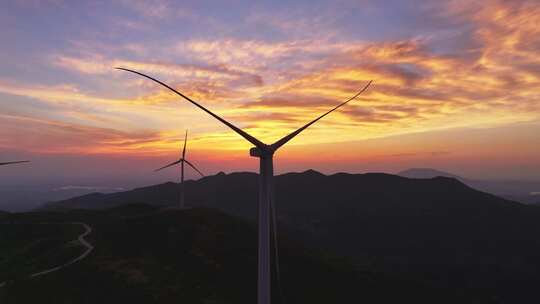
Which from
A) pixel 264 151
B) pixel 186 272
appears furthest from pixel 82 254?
pixel 264 151

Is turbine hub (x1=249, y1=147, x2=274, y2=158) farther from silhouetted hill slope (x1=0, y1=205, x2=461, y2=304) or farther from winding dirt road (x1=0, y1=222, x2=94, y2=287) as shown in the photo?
winding dirt road (x1=0, y1=222, x2=94, y2=287)

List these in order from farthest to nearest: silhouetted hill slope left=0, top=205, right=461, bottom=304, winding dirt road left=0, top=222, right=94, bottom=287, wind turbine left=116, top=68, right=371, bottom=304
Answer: winding dirt road left=0, top=222, right=94, bottom=287 < silhouetted hill slope left=0, top=205, right=461, bottom=304 < wind turbine left=116, top=68, right=371, bottom=304

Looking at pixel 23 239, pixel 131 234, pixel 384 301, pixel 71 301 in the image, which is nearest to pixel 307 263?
pixel 384 301

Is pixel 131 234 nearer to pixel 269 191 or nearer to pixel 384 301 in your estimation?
pixel 384 301

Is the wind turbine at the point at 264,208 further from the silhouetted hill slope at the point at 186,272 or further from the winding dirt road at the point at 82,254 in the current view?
the winding dirt road at the point at 82,254

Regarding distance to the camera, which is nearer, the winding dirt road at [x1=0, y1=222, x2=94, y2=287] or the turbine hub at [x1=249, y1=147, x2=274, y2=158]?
A: the turbine hub at [x1=249, y1=147, x2=274, y2=158]

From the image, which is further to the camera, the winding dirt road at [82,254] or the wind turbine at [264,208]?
the winding dirt road at [82,254]

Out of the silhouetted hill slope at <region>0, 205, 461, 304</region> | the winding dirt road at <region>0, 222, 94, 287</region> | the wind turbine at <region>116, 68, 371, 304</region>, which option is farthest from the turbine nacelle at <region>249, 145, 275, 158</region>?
the winding dirt road at <region>0, 222, 94, 287</region>

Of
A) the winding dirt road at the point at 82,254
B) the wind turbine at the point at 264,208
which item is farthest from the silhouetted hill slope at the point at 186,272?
the wind turbine at the point at 264,208

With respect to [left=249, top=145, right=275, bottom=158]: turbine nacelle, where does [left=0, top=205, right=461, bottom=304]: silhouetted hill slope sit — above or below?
below
